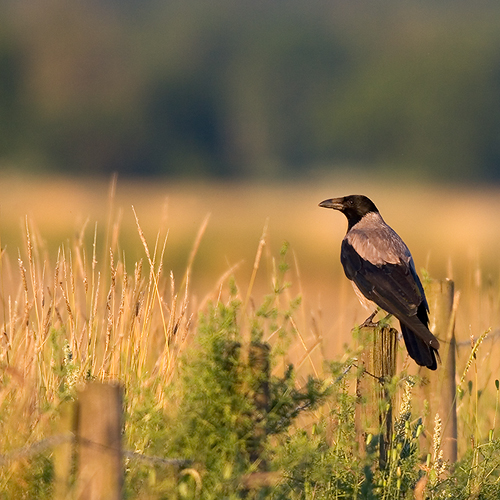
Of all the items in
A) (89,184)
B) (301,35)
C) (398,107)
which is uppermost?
(301,35)

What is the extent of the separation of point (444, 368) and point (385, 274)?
0.94 metres

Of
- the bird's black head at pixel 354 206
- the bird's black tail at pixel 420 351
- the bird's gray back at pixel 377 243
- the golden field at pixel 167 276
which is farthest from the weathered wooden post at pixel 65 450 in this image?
the bird's black head at pixel 354 206

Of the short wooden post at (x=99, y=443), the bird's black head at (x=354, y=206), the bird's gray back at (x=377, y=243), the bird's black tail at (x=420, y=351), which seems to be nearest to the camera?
the short wooden post at (x=99, y=443)

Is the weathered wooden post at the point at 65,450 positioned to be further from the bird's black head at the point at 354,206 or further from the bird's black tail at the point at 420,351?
the bird's black head at the point at 354,206

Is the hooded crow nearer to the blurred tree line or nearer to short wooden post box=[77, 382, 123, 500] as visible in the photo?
short wooden post box=[77, 382, 123, 500]

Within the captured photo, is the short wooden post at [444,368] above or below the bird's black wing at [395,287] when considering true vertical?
below

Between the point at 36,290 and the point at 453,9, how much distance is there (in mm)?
91935

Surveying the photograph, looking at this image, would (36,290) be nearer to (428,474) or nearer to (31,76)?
(428,474)

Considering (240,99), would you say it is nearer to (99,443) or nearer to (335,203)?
(335,203)

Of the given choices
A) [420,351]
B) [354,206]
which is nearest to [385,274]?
[420,351]

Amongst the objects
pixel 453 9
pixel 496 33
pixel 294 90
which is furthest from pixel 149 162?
pixel 453 9

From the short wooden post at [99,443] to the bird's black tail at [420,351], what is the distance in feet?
7.83

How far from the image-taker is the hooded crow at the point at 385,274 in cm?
451

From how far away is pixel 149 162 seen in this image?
59.5 metres
